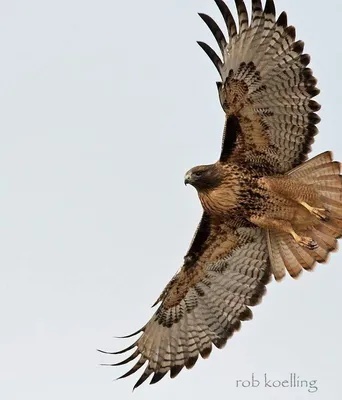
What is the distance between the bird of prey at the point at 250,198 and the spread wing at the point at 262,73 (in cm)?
1

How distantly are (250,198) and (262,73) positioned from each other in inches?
60.9

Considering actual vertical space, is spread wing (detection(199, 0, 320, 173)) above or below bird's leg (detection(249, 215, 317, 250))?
above

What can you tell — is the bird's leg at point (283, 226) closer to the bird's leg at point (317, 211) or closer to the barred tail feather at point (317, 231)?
the barred tail feather at point (317, 231)

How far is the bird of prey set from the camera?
594 inches

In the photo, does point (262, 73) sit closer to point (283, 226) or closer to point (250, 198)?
point (250, 198)

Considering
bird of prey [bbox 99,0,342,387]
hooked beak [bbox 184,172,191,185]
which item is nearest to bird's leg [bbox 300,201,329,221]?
bird of prey [bbox 99,0,342,387]

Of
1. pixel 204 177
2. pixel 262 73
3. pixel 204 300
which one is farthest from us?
pixel 204 300

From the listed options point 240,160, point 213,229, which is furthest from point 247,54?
point 213,229

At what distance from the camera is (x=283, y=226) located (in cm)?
1567

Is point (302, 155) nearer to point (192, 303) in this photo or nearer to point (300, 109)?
point (300, 109)

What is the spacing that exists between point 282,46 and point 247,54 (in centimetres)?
43

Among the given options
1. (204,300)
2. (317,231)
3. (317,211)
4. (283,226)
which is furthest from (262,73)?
(204,300)

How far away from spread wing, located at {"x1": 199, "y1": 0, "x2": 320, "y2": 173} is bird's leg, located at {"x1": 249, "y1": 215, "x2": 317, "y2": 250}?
1143 mm

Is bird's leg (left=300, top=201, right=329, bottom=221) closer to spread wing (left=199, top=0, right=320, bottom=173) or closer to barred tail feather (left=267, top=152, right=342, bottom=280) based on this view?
barred tail feather (left=267, top=152, right=342, bottom=280)
